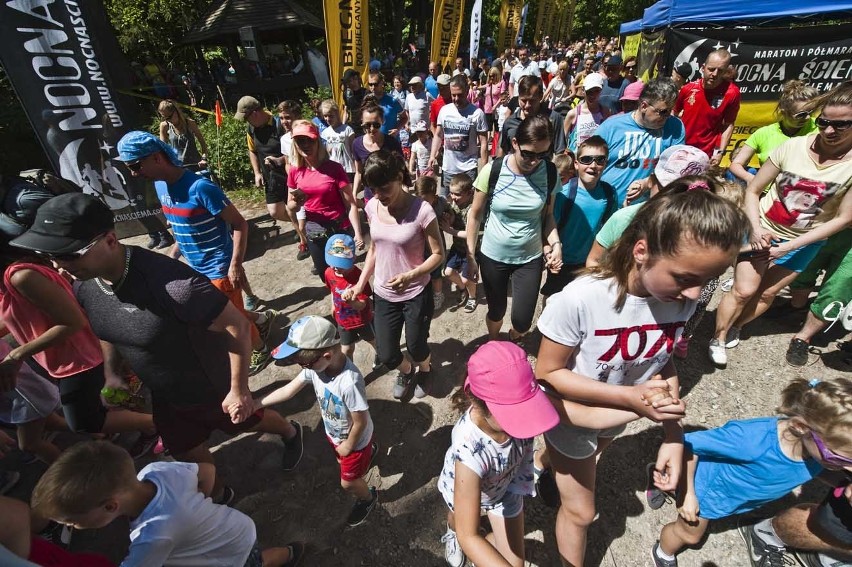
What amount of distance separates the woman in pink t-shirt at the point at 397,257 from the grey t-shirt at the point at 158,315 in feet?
3.89

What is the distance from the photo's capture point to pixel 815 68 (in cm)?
656

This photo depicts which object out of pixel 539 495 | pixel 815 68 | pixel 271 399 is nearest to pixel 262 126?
pixel 271 399

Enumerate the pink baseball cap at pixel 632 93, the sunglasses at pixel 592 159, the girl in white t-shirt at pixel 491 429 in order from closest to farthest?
the girl in white t-shirt at pixel 491 429
the sunglasses at pixel 592 159
the pink baseball cap at pixel 632 93

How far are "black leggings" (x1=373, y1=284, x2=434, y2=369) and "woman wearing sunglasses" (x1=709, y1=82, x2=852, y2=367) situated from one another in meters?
2.58

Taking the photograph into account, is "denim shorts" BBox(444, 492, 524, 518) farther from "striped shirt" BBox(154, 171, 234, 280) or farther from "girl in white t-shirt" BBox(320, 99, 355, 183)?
"girl in white t-shirt" BBox(320, 99, 355, 183)

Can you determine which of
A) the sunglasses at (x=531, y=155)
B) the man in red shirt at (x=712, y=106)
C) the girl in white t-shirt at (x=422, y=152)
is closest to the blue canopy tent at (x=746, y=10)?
the man in red shirt at (x=712, y=106)

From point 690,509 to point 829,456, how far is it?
2.17 feet

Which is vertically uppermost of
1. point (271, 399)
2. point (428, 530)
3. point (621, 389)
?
point (621, 389)

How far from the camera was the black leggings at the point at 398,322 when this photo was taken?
10.0 feet

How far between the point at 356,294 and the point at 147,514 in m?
1.83

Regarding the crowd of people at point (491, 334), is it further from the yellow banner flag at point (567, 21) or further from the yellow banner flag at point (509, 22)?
the yellow banner flag at point (567, 21)

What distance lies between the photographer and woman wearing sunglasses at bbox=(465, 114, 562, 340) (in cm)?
283

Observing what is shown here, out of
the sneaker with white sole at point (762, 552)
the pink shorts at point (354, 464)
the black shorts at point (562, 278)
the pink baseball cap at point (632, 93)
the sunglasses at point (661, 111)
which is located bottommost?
the sneaker with white sole at point (762, 552)

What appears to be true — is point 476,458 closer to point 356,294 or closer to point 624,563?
point 624,563
